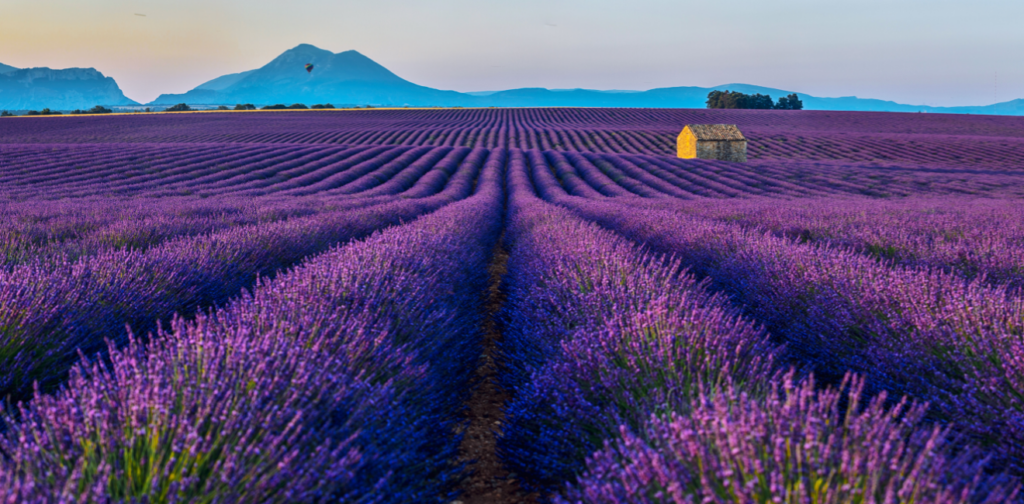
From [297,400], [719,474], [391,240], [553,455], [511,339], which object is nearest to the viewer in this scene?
[719,474]

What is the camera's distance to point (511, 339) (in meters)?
2.97

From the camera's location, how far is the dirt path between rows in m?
2.01

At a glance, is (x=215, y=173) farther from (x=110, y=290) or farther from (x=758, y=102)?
(x=758, y=102)

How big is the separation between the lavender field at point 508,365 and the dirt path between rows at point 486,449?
15 millimetres

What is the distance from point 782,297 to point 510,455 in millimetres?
2359

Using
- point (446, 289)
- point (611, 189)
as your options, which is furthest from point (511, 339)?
point (611, 189)

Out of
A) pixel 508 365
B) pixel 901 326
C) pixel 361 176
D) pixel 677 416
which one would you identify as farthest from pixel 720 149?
pixel 677 416

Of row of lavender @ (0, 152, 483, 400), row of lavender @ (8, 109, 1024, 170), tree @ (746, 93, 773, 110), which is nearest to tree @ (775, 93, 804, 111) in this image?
tree @ (746, 93, 773, 110)

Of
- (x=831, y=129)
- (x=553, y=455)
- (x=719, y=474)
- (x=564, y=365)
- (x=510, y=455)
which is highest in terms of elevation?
(x=831, y=129)

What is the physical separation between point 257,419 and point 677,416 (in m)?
1.09

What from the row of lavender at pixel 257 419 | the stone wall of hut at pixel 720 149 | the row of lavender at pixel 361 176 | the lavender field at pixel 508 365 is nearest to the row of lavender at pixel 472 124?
the stone wall of hut at pixel 720 149

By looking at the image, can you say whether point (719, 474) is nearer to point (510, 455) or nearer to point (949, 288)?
point (510, 455)

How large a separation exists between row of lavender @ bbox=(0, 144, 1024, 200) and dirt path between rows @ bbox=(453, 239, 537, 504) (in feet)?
31.5

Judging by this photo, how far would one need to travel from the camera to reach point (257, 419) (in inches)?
50.0
